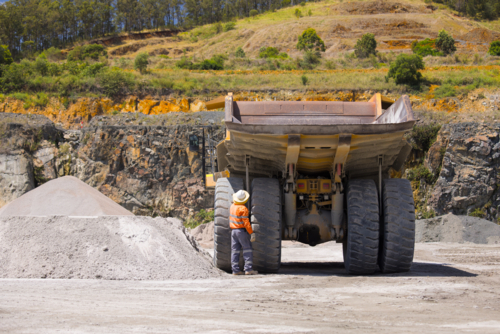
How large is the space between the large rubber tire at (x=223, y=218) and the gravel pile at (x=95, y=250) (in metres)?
0.26

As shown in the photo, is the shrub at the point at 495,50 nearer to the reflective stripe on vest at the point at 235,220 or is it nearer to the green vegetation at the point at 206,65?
the green vegetation at the point at 206,65

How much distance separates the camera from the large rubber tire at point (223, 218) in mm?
6961

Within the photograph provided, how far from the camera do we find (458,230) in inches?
603

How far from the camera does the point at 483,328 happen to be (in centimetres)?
321

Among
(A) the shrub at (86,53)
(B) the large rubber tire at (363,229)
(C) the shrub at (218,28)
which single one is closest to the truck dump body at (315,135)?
(B) the large rubber tire at (363,229)

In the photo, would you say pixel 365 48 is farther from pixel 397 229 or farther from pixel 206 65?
pixel 397 229

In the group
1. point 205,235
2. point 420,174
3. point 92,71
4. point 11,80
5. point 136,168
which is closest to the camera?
point 205,235

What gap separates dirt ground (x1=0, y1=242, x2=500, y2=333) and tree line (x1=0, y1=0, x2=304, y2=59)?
2676 inches

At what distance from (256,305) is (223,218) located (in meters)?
2.84

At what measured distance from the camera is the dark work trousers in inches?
262

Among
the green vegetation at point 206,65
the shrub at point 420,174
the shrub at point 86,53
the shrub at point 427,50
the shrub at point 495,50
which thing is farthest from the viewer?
the shrub at point 86,53

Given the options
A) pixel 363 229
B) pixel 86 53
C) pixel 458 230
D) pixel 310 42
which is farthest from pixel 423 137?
pixel 86 53

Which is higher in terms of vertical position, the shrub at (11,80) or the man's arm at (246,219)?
the shrub at (11,80)

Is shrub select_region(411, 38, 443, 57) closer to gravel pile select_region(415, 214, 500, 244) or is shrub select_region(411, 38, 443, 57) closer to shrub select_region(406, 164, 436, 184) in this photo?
shrub select_region(406, 164, 436, 184)
